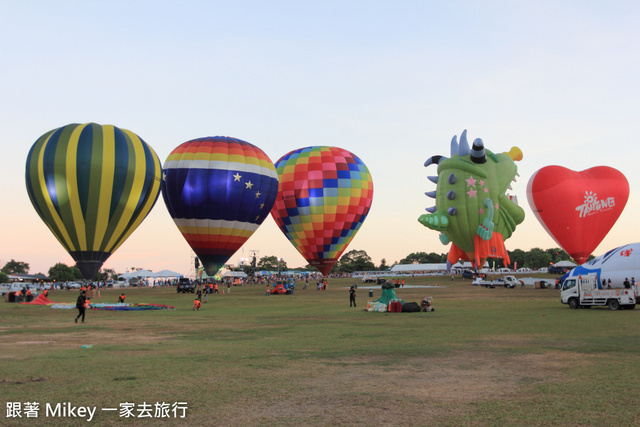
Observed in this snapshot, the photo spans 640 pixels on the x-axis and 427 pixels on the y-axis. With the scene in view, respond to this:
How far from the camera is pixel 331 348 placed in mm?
14820

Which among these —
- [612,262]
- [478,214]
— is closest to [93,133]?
[612,262]

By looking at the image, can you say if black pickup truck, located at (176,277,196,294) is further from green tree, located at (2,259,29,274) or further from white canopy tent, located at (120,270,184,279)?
green tree, located at (2,259,29,274)

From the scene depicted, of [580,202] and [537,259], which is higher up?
[580,202]

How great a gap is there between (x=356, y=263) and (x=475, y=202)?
122 m

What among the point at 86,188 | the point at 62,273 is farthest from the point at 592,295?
the point at 62,273

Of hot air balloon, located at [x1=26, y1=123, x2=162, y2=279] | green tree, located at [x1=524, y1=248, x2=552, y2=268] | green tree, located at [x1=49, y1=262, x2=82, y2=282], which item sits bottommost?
green tree, located at [x1=49, y1=262, x2=82, y2=282]

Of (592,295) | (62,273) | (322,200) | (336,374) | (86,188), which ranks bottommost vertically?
(62,273)

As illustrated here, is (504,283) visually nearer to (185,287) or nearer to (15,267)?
(185,287)

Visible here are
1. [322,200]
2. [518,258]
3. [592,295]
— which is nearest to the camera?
[592,295]

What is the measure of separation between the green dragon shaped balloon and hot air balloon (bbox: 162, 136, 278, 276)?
2211 centimetres

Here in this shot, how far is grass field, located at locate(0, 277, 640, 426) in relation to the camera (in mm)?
7969

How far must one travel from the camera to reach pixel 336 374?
36.3 ft

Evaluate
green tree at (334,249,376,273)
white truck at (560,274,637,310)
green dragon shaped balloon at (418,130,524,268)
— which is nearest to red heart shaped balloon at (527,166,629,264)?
green dragon shaped balloon at (418,130,524,268)

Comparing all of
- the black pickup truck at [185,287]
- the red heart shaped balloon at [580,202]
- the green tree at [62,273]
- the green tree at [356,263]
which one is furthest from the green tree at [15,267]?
the red heart shaped balloon at [580,202]
